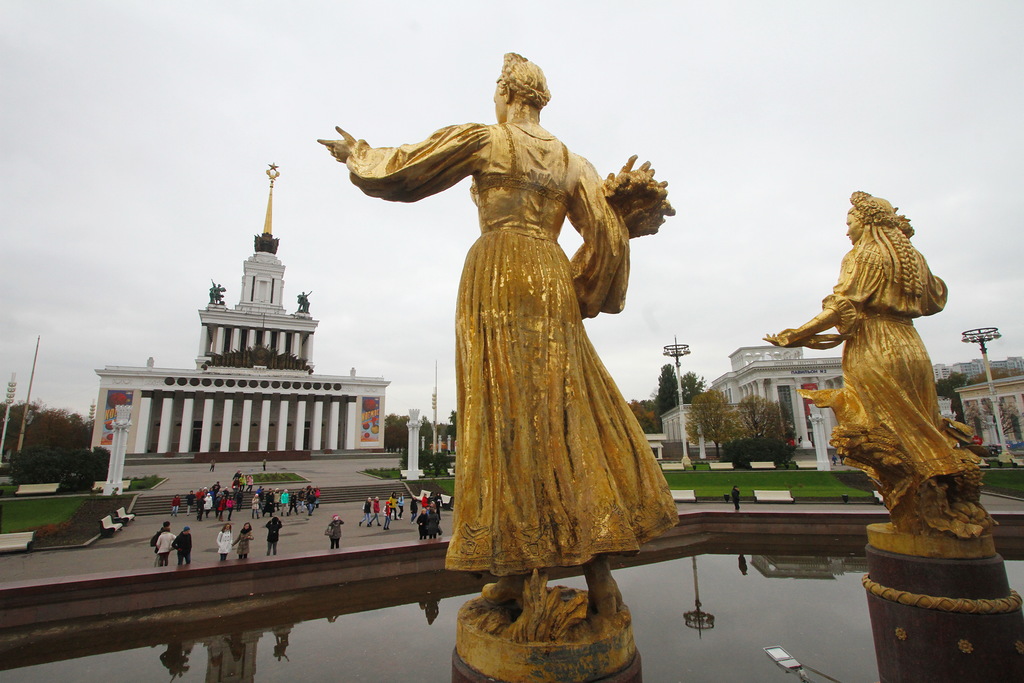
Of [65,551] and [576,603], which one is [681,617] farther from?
[65,551]

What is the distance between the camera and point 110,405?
174ft

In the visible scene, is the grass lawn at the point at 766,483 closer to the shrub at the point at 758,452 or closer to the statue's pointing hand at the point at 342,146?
the shrub at the point at 758,452

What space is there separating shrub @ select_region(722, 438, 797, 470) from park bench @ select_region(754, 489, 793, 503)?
43.3ft

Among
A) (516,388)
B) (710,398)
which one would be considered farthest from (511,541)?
(710,398)

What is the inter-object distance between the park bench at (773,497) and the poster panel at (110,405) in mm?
56818

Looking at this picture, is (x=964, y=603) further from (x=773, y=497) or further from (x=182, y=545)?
(x=773, y=497)

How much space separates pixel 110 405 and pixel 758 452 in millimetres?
61711

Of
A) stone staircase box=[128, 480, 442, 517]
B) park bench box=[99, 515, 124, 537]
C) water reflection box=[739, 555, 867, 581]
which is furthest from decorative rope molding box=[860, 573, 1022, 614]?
stone staircase box=[128, 480, 442, 517]

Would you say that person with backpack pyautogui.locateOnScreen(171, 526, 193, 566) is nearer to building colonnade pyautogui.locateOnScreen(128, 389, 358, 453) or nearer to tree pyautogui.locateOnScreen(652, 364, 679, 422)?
building colonnade pyautogui.locateOnScreen(128, 389, 358, 453)

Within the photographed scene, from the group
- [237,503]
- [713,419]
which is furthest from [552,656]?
[713,419]

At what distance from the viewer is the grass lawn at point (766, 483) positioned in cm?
2306

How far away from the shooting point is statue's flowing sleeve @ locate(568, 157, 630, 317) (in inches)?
120

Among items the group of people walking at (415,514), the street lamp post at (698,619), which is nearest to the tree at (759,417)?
the group of people walking at (415,514)

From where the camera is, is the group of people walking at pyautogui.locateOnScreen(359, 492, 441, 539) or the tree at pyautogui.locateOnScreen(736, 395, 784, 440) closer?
the group of people walking at pyautogui.locateOnScreen(359, 492, 441, 539)
